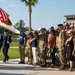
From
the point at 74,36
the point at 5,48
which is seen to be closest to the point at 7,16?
the point at 5,48

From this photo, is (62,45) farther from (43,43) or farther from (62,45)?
(43,43)

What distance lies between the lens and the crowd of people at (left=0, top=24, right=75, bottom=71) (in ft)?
47.1

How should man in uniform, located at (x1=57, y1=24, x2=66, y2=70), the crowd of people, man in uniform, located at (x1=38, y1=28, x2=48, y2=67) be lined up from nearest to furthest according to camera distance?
the crowd of people → man in uniform, located at (x1=57, y1=24, x2=66, y2=70) → man in uniform, located at (x1=38, y1=28, x2=48, y2=67)

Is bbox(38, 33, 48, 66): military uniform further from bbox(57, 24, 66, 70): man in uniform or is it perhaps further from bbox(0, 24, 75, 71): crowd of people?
bbox(57, 24, 66, 70): man in uniform

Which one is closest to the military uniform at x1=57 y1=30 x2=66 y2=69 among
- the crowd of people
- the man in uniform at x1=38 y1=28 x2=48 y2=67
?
the crowd of people

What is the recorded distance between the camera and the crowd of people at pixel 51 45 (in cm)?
1437

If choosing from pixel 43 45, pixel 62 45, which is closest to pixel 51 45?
pixel 43 45

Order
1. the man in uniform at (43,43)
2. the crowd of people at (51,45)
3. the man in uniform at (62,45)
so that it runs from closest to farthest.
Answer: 1. the crowd of people at (51,45)
2. the man in uniform at (62,45)
3. the man in uniform at (43,43)

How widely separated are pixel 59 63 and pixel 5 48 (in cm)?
382

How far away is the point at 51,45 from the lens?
15.7 m

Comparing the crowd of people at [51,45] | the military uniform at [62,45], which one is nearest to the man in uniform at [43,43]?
the crowd of people at [51,45]

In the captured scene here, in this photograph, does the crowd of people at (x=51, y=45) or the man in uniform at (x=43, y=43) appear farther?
the man in uniform at (x=43, y=43)

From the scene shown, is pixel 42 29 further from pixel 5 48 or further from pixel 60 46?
pixel 5 48

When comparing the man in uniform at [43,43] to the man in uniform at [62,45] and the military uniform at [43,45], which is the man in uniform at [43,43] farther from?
the man in uniform at [62,45]
